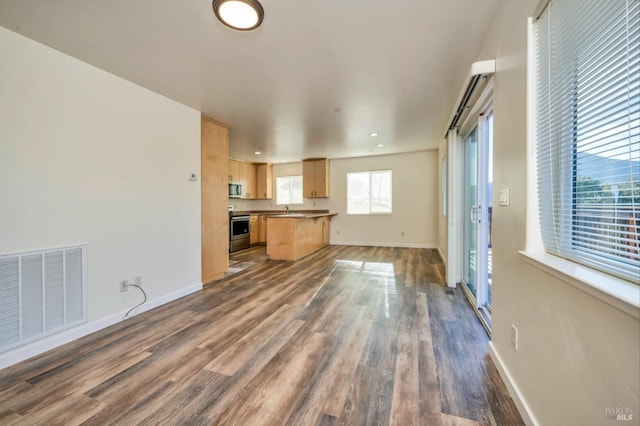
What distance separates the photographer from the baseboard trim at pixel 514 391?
125cm

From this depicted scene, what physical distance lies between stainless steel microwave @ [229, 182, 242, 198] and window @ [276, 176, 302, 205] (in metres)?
1.25

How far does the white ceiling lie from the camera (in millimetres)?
1645

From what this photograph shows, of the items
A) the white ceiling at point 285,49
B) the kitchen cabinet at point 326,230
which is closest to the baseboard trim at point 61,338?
the white ceiling at point 285,49

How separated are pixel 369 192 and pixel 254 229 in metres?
3.42

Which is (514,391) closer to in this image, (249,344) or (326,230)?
(249,344)

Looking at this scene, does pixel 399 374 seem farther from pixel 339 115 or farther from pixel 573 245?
pixel 339 115

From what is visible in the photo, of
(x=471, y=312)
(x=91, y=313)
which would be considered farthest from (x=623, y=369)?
(x=91, y=313)

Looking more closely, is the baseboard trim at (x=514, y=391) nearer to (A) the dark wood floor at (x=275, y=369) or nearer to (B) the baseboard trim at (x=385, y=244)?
(A) the dark wood floor at (x=275, y=369)

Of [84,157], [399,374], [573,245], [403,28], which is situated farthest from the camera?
[84,157]

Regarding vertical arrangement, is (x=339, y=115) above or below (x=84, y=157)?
above

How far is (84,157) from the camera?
7.38 feet

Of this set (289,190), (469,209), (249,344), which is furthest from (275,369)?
(289,190)

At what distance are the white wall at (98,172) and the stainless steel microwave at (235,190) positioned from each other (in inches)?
134

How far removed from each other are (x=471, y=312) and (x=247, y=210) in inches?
260
